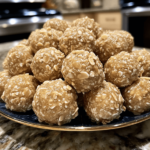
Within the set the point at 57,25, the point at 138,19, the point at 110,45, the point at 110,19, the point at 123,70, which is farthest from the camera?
the point at 110,19

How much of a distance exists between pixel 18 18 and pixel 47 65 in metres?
2.79

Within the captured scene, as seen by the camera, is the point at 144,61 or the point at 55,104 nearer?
the point at 55,104

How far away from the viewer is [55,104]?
725 millimetres

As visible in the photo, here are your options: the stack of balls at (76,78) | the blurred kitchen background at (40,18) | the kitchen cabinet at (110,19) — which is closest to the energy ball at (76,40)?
the stack of balls at (76,78)

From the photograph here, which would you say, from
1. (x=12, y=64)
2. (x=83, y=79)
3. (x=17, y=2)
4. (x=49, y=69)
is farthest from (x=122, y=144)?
(x=17, y=2)

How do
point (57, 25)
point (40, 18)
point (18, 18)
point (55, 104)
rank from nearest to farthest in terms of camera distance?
point (55, 104)
point (57, 25)
point (18, 18)
point (40, 18)

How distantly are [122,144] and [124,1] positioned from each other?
2775 millimetres

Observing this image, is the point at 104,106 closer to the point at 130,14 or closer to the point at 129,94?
the point at 129,94

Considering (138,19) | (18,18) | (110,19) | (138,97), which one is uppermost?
(138,97)

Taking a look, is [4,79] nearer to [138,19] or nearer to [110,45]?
[110,45]

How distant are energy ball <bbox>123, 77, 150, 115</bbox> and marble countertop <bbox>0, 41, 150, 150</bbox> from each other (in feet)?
0.25

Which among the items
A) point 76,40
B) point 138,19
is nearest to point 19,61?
point 76,40

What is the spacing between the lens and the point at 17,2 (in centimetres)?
322

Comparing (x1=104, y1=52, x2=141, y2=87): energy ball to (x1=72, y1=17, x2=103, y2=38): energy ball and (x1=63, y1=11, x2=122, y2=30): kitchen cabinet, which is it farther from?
(x1=63, y1=11, x2=122, y2=30): kitchen cabinet
